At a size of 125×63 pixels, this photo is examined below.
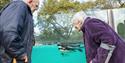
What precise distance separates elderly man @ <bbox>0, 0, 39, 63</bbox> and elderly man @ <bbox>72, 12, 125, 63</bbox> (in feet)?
2.00

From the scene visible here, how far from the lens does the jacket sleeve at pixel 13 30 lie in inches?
149

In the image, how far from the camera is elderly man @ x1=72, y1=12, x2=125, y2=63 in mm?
4055

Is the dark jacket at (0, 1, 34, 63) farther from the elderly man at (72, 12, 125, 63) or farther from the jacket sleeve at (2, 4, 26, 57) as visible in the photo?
the elderly man at (72, 12, 125, 63)

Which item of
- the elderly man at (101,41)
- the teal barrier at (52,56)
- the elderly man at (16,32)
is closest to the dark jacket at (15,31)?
the elderly man at (16,32)

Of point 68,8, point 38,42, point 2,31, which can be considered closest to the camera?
point 2,31

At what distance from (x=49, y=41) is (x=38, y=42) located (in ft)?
0.74

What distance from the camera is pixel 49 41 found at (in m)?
7.80

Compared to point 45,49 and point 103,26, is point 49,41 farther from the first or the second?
point 103,26

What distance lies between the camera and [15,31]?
150 inches

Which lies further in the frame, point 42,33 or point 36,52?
point 42,33

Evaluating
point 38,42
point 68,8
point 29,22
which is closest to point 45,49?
point 38,42

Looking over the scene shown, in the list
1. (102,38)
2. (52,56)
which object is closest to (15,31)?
(102,38)

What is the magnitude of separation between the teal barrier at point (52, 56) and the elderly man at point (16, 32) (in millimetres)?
2507

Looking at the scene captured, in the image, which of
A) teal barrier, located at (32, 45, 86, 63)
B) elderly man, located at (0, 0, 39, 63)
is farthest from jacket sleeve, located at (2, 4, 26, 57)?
teal barrier, located at (32, 45, 86, 63)
